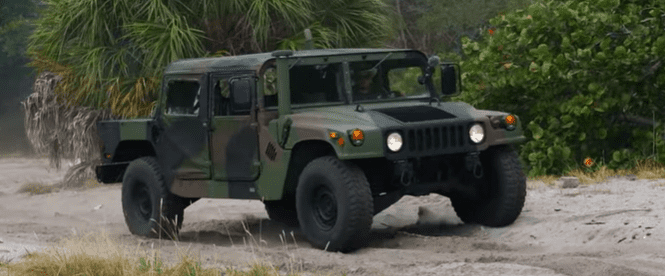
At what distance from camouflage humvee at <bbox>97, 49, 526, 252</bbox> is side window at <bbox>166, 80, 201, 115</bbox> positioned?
0.04 feet

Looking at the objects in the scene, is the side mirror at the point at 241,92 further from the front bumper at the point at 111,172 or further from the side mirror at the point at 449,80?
the front bumper at the point at 111,172

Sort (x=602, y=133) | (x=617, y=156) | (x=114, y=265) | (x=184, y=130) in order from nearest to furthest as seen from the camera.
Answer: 1. (x=114, y=265)
2. (x=184, y=130)
3. (x=617, y=156)
4. (x=602, y=133)

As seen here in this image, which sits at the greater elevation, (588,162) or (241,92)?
(241,92)

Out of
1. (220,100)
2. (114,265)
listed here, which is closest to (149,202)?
(220,100)

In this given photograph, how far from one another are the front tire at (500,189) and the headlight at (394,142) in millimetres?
1234

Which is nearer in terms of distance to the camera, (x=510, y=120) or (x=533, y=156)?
(x=510, y=120)

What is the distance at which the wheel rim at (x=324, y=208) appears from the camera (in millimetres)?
8734

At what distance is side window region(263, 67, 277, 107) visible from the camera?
9.28 metres

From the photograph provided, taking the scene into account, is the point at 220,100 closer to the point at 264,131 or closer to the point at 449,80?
the point at 264,131

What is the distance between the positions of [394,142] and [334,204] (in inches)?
27.1

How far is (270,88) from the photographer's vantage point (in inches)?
368

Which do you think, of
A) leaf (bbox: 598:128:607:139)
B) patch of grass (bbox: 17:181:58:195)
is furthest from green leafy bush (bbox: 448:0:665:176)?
patch of grass (bbox: 17:181:58:195)

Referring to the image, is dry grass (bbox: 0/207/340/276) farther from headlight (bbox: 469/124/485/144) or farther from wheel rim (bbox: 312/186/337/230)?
headlight (bbox: 469/124/485/144)

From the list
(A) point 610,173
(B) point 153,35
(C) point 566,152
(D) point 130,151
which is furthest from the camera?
(B) point 153,35
